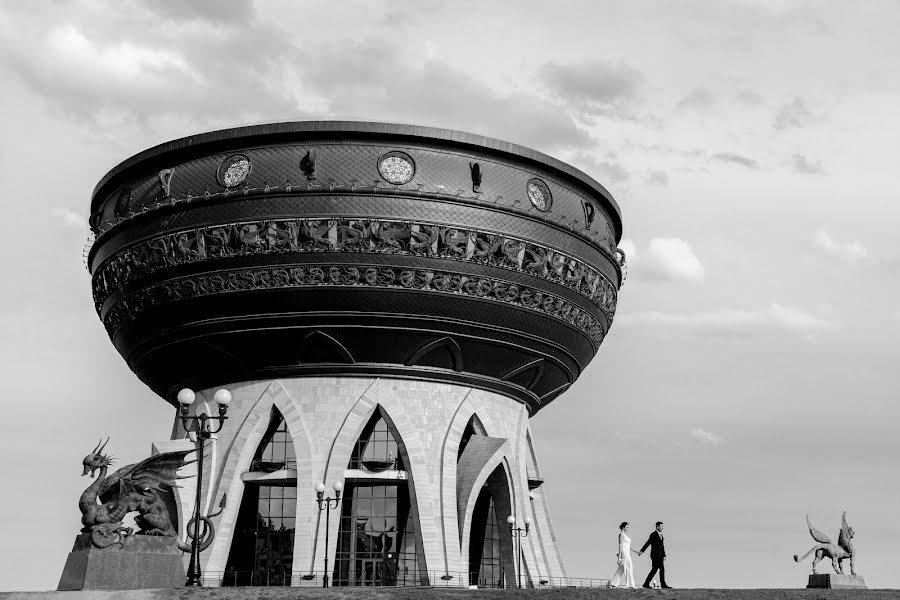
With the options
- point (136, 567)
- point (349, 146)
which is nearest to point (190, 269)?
point (349, 146)

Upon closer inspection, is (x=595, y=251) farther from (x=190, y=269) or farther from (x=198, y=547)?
(x=198, y=547)

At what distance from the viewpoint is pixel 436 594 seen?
2167cm

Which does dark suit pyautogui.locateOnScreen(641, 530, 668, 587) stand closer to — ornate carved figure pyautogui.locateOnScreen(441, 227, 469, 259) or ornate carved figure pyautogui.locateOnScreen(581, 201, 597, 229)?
ornate carved figure pyautogui.locateOnScreen(441, 227, 469, 259)

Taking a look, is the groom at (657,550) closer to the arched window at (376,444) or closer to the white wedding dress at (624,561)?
the white wedding dress at (624,561)

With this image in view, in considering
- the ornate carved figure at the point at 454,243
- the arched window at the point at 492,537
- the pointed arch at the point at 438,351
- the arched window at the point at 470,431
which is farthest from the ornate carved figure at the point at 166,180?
the arched window at the point at 492,537

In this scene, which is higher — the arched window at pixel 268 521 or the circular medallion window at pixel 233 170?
the circular medallion window at pixel 233 170

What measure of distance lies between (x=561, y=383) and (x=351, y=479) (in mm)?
8142

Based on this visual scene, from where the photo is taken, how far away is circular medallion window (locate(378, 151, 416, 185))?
32781 millimetres

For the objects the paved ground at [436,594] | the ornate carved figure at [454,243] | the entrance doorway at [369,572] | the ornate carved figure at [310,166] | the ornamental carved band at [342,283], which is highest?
the ornate carved figure at [310,166]

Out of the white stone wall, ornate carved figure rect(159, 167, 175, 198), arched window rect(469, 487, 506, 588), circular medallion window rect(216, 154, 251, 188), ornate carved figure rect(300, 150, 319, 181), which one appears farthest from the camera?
arched window rect(469, 487, 506, 588)

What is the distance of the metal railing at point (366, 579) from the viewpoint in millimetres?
32219

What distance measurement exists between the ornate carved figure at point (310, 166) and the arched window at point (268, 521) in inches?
262

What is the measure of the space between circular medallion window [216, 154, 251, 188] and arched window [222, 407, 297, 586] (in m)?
6.43

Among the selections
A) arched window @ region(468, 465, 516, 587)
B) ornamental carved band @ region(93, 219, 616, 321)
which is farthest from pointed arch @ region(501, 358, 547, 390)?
ornamental carved band @ region(93, 219, 616, 321)
